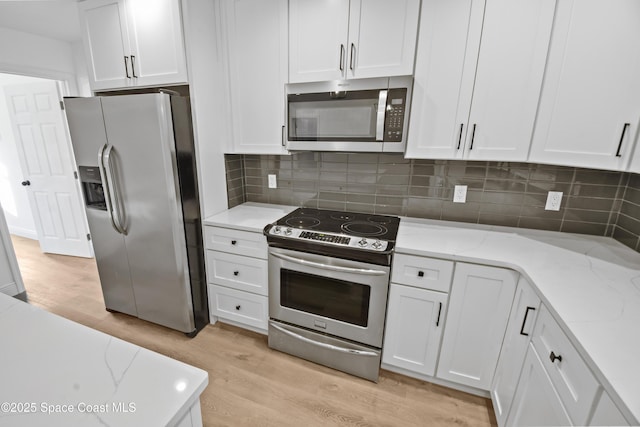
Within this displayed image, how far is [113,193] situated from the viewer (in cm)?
196

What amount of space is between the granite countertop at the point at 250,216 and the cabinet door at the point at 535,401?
5.22 feet

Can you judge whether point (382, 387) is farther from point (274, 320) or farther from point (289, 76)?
point (289, 76)

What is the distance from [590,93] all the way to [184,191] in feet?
7.68

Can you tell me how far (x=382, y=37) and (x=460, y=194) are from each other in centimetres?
114

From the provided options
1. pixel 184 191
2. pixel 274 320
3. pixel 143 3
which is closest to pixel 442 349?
pixel 274 320

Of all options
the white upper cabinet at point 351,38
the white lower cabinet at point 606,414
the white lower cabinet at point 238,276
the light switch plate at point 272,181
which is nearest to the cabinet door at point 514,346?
the white lower cabinet at point 606,414

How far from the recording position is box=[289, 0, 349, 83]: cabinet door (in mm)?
1684

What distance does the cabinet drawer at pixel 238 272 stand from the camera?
2033mm

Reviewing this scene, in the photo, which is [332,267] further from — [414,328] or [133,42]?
[133,42]

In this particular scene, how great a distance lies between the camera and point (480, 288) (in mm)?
1513

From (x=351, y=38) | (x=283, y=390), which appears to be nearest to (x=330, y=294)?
(x=283, y=390)

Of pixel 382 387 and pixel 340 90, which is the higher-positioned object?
pixel 340 90

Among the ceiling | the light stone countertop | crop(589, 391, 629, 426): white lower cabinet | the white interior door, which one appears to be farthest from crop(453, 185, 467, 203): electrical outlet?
the white interior door

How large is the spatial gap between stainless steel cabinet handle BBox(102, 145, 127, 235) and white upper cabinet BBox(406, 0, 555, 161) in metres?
1.99
